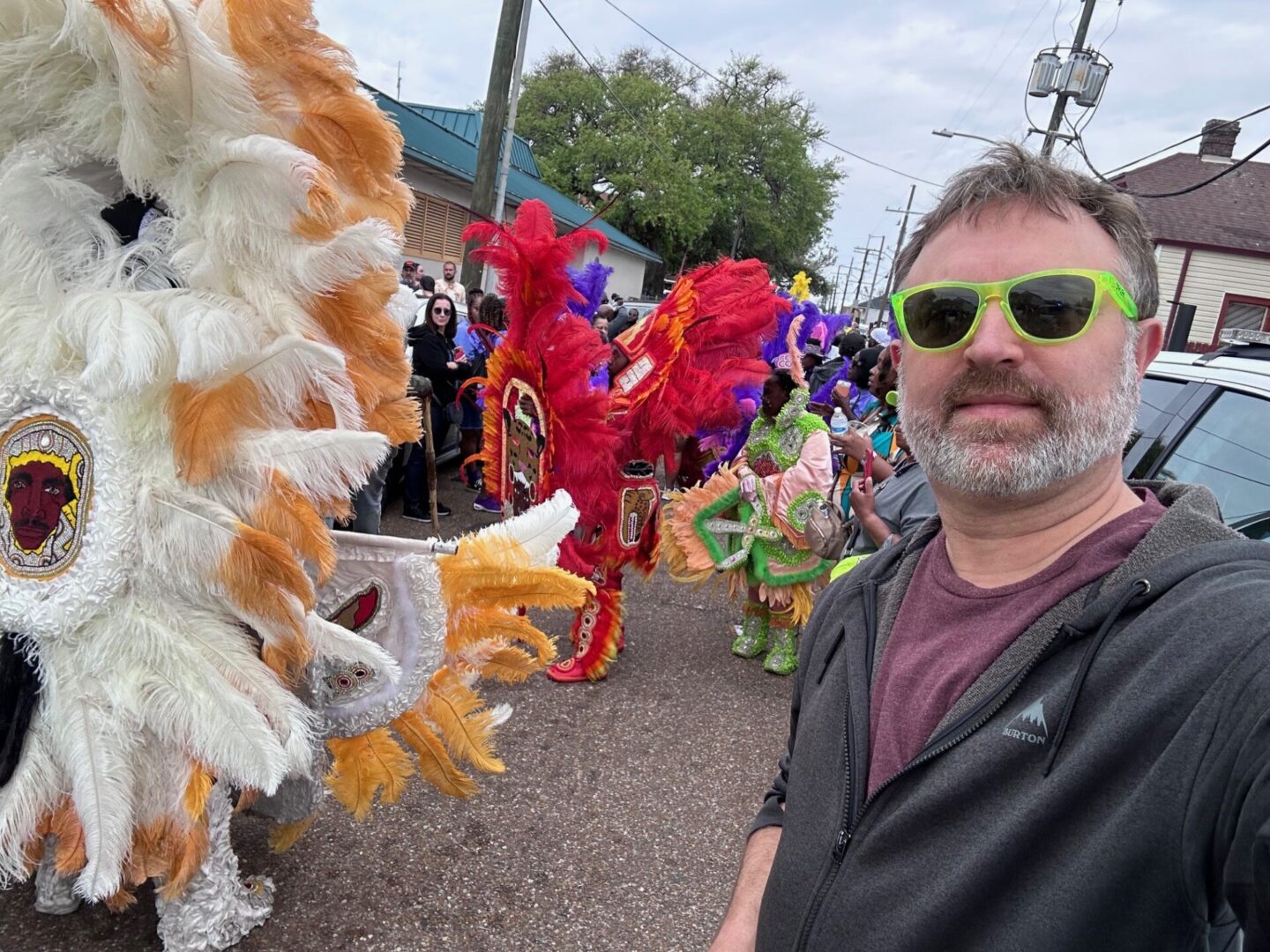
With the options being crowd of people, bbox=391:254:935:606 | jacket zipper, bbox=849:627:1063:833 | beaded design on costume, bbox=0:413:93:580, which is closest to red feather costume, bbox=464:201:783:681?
crowd of people, bbox=391:254:935:606

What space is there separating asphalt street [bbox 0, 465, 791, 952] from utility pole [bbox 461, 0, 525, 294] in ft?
18.4

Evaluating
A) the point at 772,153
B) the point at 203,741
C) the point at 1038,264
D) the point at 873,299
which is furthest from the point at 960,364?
the point at 873,299

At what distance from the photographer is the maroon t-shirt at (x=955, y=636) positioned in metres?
0.99

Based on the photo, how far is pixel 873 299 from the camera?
41438mm

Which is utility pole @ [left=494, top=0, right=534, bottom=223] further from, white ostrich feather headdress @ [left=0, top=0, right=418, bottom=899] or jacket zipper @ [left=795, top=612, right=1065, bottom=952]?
jacket zipper @ [left=795, top=612, right=1065, bottom=952]

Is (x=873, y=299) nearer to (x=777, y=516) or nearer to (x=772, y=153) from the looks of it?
(x=772, y=153)

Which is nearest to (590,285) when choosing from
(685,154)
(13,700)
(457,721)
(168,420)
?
(457,721)

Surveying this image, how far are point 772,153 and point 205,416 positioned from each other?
37802mm

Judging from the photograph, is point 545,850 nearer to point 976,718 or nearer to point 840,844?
point 840,844

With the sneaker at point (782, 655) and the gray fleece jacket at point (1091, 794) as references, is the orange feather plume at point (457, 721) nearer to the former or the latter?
the gray fleece jacket at point (1091, 794)

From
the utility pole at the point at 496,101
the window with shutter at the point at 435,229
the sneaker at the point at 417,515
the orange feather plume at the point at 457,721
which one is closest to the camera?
the orange feather plume at the point at 457,721

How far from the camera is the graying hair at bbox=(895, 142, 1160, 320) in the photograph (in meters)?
1.10

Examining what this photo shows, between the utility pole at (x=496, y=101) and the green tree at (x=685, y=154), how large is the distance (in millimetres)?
19502

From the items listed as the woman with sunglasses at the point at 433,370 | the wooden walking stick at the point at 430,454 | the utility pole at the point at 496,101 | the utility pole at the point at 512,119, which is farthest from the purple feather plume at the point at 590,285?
the utility pole at the point at 512,119
